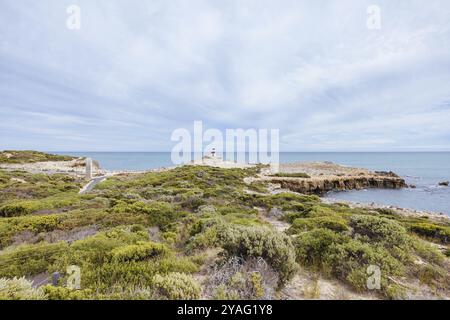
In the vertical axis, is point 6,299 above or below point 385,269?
above

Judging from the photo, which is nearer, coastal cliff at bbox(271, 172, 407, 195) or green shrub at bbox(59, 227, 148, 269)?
green shrub at bbox(59, 227, 148, 269)

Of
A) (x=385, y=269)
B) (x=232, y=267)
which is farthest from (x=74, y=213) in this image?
(x=385, y=269)

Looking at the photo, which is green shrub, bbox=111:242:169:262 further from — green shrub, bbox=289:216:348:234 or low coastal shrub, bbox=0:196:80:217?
low coastal shrub, bbox=0:196:80:217

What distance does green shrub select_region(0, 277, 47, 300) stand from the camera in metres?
2.94

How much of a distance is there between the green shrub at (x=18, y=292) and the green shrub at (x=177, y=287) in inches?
65.8

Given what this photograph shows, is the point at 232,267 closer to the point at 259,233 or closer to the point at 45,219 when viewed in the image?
the point at 259,233

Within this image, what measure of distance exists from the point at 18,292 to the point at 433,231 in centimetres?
1290

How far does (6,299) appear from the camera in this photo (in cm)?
288

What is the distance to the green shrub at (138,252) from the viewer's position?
4543 mm

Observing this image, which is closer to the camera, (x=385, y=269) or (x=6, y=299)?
(x=6, y=299)

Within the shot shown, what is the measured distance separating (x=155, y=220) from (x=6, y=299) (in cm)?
556

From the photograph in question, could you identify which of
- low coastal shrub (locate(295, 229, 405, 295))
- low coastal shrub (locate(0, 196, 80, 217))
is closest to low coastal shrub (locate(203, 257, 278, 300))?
low coastal shrub (locate(295, 229, 405, 295))

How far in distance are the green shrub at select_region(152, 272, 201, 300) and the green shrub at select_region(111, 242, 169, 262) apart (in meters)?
1.29
